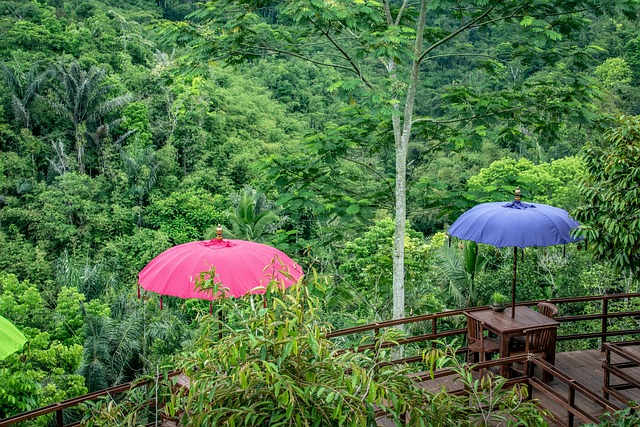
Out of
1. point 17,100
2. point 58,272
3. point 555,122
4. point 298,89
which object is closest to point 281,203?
point 555,122

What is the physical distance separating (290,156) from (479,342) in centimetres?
412

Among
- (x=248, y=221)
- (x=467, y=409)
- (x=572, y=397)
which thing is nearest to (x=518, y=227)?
(x=572, y=397)

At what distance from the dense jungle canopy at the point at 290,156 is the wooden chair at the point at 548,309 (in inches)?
Answer: 35.4

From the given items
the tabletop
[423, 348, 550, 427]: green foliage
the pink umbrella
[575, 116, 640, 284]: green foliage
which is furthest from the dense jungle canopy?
the pink umbrella

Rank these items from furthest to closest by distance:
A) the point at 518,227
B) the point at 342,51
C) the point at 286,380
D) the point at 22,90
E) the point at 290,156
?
the point at 22,90, the point at 290,156, the point at 342,51, the point at 518,227, the point at 286,380

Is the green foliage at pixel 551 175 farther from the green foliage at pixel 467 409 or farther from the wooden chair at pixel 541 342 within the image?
the green foliage at pixel 467 409

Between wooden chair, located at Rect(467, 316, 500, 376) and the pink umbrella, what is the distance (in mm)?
2188

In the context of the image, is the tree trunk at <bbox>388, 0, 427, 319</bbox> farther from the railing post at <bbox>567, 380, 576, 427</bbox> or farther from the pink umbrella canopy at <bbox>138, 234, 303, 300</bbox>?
the railing post at <bbox>567, 380, 576, 427</bbox>

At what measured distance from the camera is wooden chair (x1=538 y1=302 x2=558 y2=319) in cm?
638

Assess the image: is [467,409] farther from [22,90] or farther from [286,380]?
[22,90]

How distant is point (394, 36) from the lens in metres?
7.36

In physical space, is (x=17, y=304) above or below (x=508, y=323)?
below

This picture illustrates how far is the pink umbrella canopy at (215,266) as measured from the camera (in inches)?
191

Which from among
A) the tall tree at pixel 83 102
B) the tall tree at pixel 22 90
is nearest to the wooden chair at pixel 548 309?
the tall tree at pixel 83 102
